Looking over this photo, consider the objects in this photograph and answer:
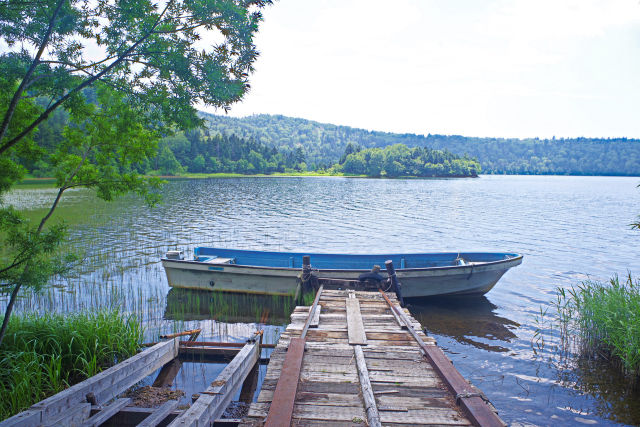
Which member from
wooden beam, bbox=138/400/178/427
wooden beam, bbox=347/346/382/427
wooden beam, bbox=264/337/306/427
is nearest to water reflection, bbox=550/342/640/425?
wooden beam, bbox=347/346/382/427

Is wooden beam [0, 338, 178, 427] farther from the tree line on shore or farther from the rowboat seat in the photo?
the tree line on shore

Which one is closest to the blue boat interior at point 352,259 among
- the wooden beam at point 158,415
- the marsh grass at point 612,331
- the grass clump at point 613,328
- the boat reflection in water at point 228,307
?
the boat reflection in water at point 228,307

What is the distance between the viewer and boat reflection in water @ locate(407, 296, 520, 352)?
10.5 m

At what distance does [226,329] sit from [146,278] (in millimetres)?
6089

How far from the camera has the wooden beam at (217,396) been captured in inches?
182

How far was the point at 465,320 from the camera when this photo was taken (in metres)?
11.8

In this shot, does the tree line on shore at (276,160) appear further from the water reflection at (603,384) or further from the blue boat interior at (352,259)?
the water reflection at (603,384)

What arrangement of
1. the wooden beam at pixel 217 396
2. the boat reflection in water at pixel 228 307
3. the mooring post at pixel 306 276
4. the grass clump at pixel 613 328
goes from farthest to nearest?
the mooring post at pixel 306 276 < the boat reflection in water at pixel 228 307 < the grass clump at pixel 613 328 < the wooden beam at pixel 217 396

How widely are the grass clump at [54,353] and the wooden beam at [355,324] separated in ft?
14.2

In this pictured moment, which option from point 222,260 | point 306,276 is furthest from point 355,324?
point 222,260

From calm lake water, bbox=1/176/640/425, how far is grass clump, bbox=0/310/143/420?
153 cm

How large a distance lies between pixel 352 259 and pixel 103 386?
30.7 feet

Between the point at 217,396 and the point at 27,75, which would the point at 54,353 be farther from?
the point at 27,75

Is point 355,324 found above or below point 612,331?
above
